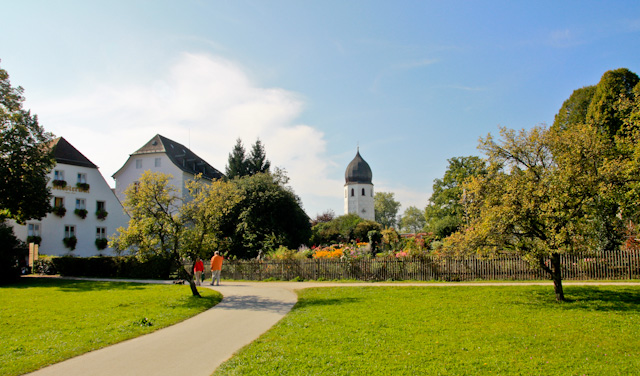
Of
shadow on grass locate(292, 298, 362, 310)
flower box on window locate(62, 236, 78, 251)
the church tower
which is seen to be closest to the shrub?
flower box on window locate(62, 236, 78, 251)

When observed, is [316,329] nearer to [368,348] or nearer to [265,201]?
[368,348]

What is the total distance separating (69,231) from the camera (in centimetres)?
4106

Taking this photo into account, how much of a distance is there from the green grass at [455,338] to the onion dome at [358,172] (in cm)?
9111

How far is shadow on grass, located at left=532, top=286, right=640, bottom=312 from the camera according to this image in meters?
12.6

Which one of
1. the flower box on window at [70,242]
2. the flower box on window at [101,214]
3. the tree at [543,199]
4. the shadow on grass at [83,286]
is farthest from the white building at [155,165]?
the tree at [543,199]

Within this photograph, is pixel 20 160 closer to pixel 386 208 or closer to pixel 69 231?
pixel 69 231

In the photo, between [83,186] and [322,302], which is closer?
[322,302]

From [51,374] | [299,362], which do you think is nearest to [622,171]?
[299,362]

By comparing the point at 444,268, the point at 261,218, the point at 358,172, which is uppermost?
the point at 358,172

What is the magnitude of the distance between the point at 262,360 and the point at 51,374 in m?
3.55

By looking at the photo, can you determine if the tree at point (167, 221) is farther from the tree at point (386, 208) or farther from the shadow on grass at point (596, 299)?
the tree at point (386, 208)

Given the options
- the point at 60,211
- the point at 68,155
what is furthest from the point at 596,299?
the point at 68,155

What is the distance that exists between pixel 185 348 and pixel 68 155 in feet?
133

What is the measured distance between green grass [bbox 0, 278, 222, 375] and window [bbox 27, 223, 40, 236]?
22.7 metres
